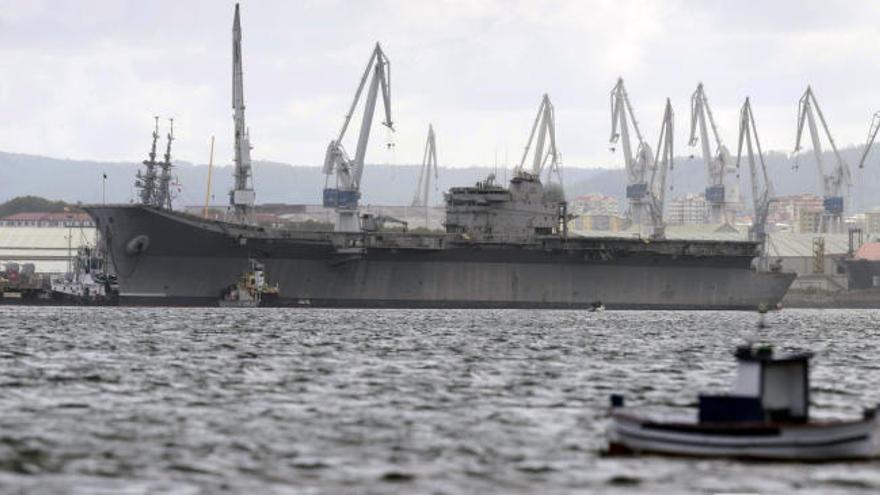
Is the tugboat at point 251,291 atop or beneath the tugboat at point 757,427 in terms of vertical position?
atop

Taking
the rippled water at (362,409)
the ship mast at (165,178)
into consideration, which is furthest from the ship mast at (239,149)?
the rippled water at (362,409)

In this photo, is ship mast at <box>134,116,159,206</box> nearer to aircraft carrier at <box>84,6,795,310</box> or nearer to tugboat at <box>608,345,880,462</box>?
aircraft carrier at <box>84,6,795,310</box>

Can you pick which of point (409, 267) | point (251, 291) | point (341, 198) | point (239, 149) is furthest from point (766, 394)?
point (341, 198)

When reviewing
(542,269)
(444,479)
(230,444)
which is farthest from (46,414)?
(542,269)

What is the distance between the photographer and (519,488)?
2716 centimetres

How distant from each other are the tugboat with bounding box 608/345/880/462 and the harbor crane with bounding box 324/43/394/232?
13795cm

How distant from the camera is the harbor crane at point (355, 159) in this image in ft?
561

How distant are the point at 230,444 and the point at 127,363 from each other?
77.8 ft

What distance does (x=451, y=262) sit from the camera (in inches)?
5079

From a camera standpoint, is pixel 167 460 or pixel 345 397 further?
pixel 345 397

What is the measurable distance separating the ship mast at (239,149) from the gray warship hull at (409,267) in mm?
23428

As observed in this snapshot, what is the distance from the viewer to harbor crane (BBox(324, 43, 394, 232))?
561ft

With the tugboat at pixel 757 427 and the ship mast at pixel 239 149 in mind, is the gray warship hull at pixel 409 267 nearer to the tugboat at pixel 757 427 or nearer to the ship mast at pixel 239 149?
the ship mast at pixel 239 149

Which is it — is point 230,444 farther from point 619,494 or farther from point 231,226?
point 231,226
